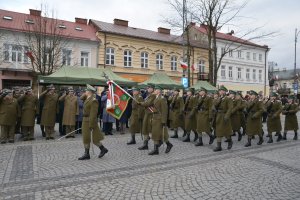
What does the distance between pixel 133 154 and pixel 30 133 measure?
4572 mm

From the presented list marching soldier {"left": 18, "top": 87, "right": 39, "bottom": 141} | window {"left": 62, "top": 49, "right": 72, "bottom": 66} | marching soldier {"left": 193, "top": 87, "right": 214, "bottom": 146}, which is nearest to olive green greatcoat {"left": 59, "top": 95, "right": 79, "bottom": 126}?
marching soldier {"left": 18, "top": 87, "right": 39, "bottom": 141}

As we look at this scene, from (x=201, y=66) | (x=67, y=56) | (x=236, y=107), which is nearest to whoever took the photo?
(x=236, y=107)

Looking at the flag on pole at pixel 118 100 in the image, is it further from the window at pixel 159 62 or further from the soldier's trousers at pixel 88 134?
the window at pixel 159 62

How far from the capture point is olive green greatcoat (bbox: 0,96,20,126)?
1007 cm

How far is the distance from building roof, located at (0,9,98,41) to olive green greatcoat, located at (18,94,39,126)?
17315mm

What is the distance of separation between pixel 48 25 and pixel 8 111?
2146 cm

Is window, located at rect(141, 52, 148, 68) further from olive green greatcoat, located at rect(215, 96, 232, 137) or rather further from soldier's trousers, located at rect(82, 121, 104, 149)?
soldier's trousers, located at rect(82, 121, 104, 149)

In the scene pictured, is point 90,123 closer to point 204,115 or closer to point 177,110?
point 204,115

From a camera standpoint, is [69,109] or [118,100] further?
[69,109]

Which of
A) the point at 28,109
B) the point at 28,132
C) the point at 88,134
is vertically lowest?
the point at 28,132

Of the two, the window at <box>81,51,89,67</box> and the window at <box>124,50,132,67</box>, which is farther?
the window at <box>124,50,132,67</box>

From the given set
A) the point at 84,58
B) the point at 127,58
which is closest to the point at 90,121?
the point at 84,58

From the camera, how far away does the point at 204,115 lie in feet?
32.0

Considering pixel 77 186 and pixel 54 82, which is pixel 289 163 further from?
pixel 54 82
